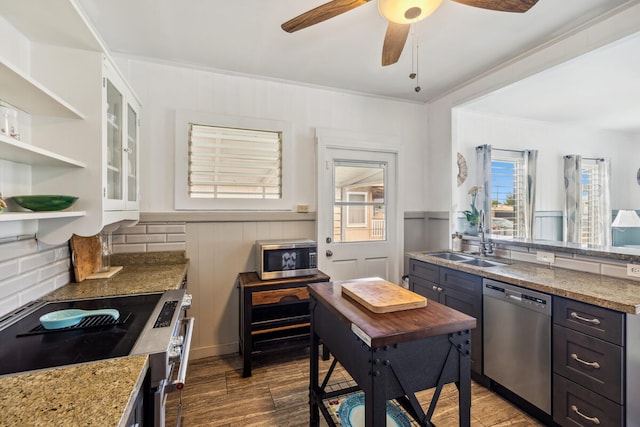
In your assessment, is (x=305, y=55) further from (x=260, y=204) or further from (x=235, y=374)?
(x=235, y=374)

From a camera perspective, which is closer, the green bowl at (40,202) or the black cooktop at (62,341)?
the black cooktop at (62,341)

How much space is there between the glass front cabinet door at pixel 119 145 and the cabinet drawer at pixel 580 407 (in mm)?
2909

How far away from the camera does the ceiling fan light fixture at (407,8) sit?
4.73 feet

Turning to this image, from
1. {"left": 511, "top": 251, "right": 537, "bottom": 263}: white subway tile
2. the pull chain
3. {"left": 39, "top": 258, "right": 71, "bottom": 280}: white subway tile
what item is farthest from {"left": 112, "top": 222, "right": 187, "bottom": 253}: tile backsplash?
{"left": 511, "top": 251, "right": 537, "bottom": 263}: white subway tile

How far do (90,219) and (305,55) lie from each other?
2030mm

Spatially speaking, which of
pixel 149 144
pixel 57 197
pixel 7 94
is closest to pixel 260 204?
pixel 149 144

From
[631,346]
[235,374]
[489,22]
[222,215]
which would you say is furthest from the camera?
[222,215]

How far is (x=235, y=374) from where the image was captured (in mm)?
2441

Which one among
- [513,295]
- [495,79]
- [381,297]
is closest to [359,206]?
[513,295]

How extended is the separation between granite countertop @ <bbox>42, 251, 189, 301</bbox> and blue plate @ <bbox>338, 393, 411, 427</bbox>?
51.0 inches

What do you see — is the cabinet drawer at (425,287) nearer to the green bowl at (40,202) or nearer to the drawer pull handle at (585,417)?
the drawer pull handle at (585,417)

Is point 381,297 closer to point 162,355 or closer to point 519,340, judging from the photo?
point 162,355

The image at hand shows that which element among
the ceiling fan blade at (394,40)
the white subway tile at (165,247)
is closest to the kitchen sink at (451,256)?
the ceiling fan blade at (394,40)

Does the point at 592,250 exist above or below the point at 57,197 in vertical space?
below
